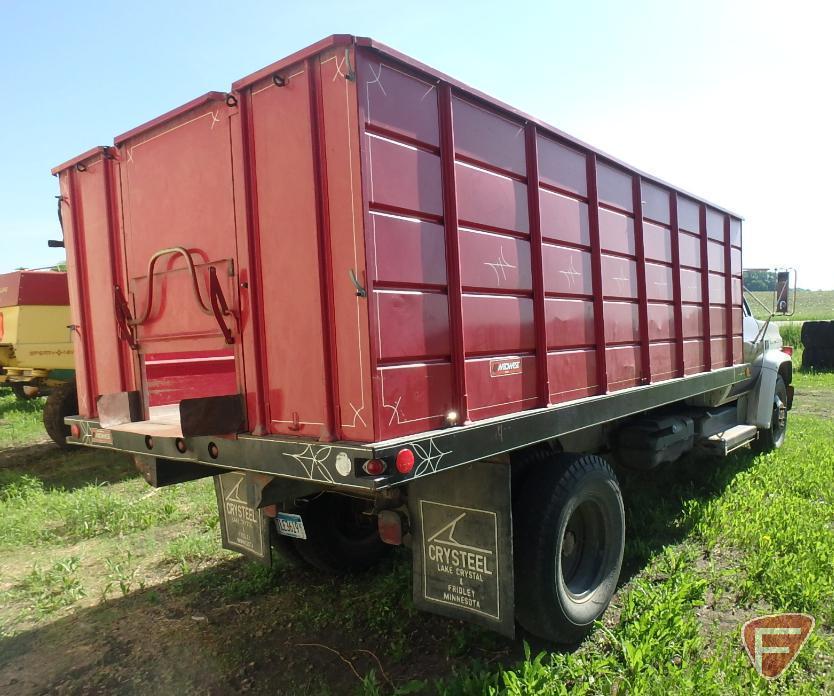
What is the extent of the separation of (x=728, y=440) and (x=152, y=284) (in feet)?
15.3

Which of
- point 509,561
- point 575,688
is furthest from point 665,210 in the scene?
point 575,688

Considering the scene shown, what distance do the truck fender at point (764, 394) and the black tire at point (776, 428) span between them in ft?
Result: 0.56

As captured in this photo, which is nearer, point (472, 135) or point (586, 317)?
point (472, 135)

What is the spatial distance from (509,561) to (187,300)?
1.93 metres

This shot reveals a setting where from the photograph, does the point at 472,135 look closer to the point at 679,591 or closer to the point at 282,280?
the point at 282,280

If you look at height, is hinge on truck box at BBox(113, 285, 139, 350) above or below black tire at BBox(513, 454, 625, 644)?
above

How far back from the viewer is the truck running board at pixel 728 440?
16.8ft

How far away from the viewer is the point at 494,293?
108 inches

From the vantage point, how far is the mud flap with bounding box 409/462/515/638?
2.66 m

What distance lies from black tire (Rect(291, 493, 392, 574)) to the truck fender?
13.8 feet

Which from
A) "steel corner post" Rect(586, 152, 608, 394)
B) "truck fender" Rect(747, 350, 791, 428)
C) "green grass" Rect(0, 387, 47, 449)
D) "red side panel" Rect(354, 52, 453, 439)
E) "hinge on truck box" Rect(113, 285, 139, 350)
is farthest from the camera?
"green grass" Rect(0, 387, 47, 449)

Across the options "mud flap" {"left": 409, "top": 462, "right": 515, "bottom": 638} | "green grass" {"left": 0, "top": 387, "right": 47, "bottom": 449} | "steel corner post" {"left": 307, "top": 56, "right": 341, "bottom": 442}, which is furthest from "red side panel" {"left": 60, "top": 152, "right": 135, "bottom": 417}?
"green grass" {"left": 0, "top": 387, "right": 47, "bottom": 449}

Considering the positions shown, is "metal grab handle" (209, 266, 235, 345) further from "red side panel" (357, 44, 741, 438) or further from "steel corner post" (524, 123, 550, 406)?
"steel corner post" (524, 123, 550, 406)

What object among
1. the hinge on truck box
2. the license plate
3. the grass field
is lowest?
the grass field
